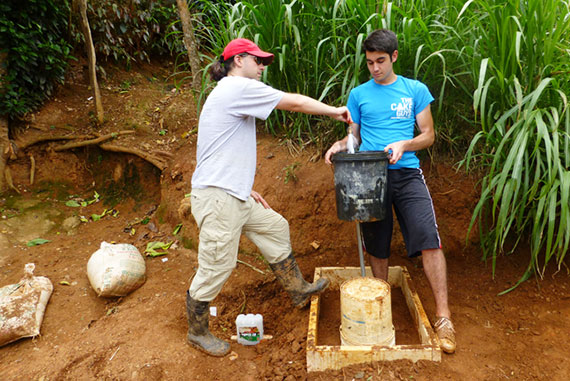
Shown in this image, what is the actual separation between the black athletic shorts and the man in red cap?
45cm

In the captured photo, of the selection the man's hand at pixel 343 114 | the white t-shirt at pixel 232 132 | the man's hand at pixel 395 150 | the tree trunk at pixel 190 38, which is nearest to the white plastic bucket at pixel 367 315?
the man's hand at pixel 395 150

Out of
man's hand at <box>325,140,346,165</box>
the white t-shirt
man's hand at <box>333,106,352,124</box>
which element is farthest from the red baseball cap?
man's hand at <box>325,140,346,165</box>

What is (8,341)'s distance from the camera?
8.57 feet

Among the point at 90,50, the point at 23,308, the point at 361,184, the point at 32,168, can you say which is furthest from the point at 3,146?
the point at 361,184

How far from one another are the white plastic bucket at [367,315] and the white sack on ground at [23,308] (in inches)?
79.1

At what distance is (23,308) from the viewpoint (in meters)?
2.71

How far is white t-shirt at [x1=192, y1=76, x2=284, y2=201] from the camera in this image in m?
2.09

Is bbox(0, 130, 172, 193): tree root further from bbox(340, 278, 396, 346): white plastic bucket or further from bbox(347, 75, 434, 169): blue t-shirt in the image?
bbox(340, 278, 396, 346): white plastic bucket

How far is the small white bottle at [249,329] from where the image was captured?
2.39 metres

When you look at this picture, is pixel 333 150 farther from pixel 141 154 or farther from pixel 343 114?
pixel 141 154

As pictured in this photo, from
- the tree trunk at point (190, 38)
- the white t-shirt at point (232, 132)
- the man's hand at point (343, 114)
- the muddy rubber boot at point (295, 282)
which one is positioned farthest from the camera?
the tree trunk at point (190, 38)

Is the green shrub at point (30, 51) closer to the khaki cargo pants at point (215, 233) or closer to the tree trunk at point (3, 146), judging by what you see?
the tree trunk at point (3, 146)

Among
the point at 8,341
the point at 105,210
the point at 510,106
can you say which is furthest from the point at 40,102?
the point at 510,106

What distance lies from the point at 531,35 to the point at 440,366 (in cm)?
180
